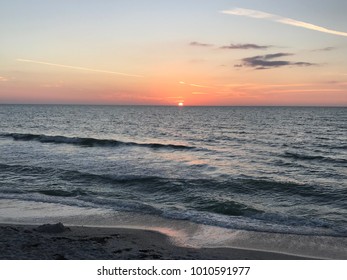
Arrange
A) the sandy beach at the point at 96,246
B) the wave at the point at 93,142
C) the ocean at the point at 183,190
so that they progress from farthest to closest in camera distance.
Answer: the wave at the point at 93,142, the ocean at the point at 183,190, the sandy beach at the point at 96,246

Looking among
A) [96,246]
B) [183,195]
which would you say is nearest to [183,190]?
[183,195]

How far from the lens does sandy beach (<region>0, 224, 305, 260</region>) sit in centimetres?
874

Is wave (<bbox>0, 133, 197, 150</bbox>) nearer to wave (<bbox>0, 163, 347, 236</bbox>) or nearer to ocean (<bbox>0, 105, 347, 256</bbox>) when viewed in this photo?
ocean (<bbox>0, 105, 347, 256</bbox>)

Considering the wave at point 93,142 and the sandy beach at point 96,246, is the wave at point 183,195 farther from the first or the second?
the wave at point 93,142

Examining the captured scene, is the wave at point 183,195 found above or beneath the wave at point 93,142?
beneath

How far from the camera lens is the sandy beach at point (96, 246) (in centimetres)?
874

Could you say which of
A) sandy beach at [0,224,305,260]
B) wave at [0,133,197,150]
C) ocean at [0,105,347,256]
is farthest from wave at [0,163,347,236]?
wave at [0,133,197,150]

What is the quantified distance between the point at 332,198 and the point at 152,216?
29.2 feet

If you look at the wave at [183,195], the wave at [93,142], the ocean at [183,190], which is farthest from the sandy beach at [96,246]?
the wave at [93,142]

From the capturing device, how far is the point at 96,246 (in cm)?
962

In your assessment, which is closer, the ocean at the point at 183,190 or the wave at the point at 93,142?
the ocean at the point at 183,190

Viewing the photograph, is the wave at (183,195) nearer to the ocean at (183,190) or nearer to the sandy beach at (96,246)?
the ocean at (183,190)

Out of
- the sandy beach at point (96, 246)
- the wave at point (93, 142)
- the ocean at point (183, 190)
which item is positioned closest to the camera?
the sandy beach at point (96, 246)
